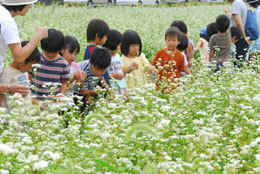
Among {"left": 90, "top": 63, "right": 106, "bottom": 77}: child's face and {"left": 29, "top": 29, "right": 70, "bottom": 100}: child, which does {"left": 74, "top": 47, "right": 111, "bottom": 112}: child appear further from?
{"left": 29, "top": 29, "right": 70, "bottom": 100}: child

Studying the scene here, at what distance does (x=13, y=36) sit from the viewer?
3777 mm

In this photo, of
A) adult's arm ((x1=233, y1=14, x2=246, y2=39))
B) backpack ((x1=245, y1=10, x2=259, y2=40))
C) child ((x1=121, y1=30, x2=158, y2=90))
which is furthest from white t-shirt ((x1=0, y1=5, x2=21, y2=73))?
backpack ((x1=245, y1=10, x2=259, y2=40))

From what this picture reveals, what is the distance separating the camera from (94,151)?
2689 mm

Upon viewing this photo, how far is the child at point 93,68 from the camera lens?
4.70m

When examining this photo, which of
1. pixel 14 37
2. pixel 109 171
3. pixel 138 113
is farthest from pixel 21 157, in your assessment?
pixel 14 37

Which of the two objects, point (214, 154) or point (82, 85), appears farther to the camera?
point (82, 85)

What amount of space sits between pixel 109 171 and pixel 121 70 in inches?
111

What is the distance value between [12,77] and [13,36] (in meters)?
0.43

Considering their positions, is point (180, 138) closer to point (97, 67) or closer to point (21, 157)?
point (21, 157)

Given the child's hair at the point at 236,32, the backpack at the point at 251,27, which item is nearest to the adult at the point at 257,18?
the backpack at the point at 251,27

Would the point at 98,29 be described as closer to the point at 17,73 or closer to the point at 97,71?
the point at 97,71

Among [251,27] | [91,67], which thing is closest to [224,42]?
[251,27]

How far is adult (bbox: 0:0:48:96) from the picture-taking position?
3.74 meters

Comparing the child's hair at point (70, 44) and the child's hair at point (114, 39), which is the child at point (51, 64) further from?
the child's hair at point (114, 39)
